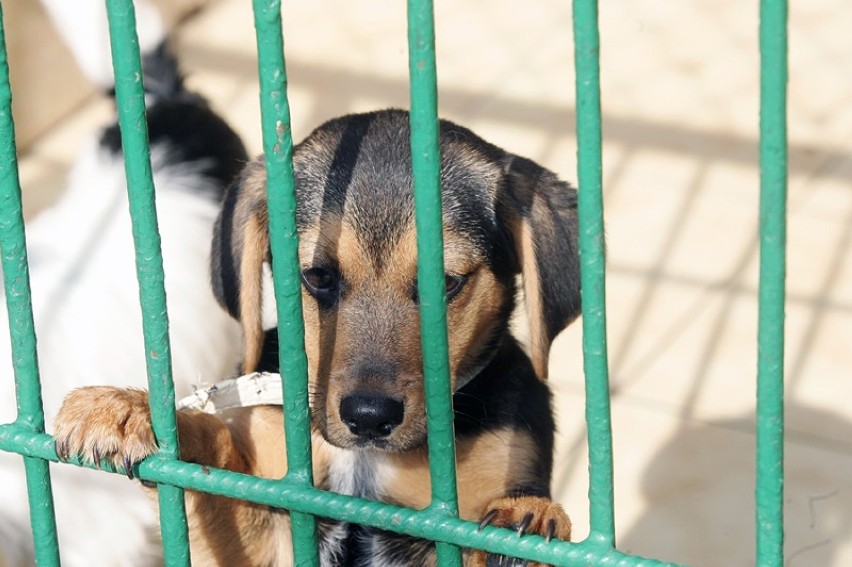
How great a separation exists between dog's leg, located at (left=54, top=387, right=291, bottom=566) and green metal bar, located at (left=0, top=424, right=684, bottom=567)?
2.2 inches

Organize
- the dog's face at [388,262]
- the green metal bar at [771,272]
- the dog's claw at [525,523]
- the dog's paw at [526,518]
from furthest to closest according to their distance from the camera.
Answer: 1. the dog's face at [388,262]
2. the dog's paw at [526,518]
3. the dog's claw at [525,523]
4. the green metal bar at [771,272]

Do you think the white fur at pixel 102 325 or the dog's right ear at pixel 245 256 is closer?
the dog's right ear at pixel 245 256

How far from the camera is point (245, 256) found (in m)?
3.12

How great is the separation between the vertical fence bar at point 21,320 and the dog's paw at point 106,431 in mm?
70

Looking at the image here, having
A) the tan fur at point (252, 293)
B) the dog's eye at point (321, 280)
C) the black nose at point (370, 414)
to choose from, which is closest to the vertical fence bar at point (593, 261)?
the black nose at point (370, 414)

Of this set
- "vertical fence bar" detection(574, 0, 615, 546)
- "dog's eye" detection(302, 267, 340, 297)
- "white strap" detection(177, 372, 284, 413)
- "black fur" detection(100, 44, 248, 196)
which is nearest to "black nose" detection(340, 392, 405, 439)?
"white strap" detection(177, 372, 284, 413)

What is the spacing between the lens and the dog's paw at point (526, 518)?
7.93 feet

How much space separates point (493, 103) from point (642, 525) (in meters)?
2.86

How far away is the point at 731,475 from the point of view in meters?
4.35

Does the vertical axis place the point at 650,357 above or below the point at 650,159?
below

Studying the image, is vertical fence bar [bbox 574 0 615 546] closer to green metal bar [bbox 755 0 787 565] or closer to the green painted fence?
the green painted fence

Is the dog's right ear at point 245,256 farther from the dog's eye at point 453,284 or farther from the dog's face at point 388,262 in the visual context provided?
the dog's eye at point 453,284

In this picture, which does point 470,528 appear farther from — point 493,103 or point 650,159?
point 493,103

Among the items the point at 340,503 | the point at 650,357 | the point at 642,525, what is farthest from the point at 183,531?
the point at 650,357
